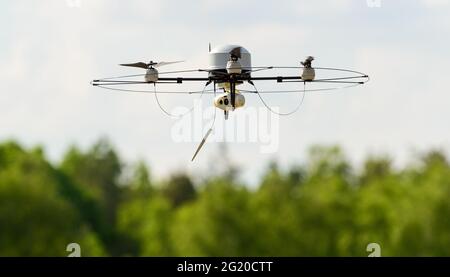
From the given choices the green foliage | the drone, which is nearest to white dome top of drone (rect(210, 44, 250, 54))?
the drone

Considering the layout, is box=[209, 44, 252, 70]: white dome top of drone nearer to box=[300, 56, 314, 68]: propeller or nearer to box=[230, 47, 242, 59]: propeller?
box=[230, 47, 242, 59]: propeller

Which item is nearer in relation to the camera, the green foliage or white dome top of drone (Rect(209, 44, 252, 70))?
white dome top of drone (Rect(209, 44, 252, 70))

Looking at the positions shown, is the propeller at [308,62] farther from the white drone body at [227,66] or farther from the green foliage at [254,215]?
the green foliage at [254,215]

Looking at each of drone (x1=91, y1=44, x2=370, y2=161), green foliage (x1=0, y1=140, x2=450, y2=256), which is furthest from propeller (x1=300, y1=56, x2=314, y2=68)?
green foliage (x1=0, y1=140, x2=450, y2=256)

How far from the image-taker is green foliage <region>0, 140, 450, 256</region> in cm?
11044

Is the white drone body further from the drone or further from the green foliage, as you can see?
the green foliage

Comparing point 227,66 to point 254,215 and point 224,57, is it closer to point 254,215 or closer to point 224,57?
point 224,57

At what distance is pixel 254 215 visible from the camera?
120562mm

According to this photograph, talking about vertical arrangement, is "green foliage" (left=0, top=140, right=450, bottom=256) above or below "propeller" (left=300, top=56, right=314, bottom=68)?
below

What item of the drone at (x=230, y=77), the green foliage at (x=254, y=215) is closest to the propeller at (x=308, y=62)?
the drone at (x=230, y=77)

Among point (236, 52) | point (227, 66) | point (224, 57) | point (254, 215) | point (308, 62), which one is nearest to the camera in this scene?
point (308, 62)

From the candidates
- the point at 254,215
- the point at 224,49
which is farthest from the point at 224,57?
the point at 254,215

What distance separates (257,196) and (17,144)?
79.5 ft
